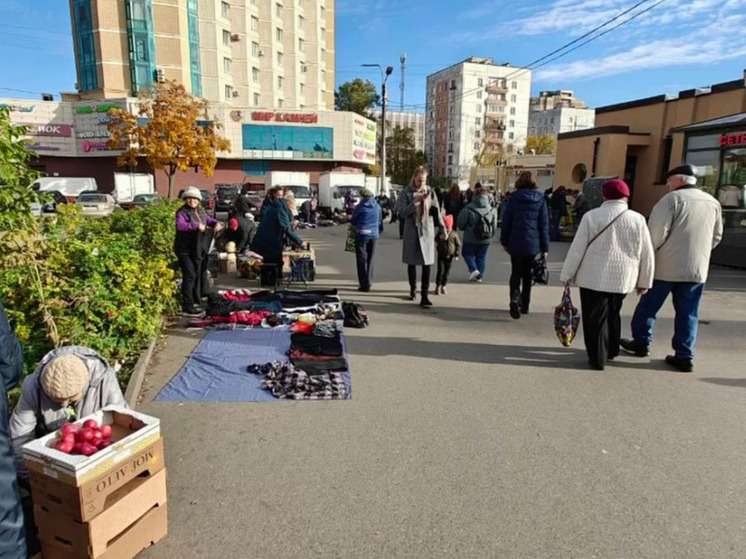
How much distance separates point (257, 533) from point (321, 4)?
210 feet

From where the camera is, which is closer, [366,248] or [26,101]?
[366,248]

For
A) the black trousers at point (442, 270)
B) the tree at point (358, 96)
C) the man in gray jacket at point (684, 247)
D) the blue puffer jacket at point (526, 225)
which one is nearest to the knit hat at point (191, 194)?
the black trousers at point (442, 270)

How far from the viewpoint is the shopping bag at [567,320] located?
5160 millimetres

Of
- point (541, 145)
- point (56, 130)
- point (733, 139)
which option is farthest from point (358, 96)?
point (733, 139)

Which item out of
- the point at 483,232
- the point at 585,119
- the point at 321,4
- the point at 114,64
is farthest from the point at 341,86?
the point at 483,232

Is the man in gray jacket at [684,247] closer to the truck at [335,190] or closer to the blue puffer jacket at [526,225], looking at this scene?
the blue puffer jacket at [526,225]

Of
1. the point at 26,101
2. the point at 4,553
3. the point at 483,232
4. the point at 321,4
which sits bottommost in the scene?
the point at 4,553

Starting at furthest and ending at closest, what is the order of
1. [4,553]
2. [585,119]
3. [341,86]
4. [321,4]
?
[585,119] < [341,86] < [321,4] < [4,553]

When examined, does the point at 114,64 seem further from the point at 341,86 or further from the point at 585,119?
the point at 585,119

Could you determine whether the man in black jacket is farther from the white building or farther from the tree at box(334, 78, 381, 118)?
the white building

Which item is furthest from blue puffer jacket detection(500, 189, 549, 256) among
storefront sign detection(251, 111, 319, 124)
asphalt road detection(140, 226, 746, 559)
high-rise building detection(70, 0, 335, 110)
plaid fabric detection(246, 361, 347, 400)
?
high-rise building detection(70, 0, 335, 110)

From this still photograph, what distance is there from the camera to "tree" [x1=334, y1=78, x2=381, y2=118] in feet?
225

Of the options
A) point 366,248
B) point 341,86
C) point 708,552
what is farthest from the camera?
point 341,86

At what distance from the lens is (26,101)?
41.9 m
